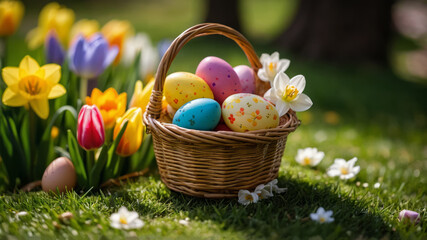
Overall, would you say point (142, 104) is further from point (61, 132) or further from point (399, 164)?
point (399, 164)

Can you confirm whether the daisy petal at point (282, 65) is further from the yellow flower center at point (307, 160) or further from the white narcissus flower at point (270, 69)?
the yellow flower center at point (307, 160)

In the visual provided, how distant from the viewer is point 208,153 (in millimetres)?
1606

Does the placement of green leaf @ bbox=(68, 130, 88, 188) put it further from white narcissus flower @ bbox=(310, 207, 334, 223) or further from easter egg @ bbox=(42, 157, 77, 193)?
white narcissus flower @ bbox=(310, 207, 334, 223)

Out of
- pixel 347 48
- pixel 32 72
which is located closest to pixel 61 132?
pixel 32 72

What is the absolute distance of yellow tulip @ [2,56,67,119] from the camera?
178 cm

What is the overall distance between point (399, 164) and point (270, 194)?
123 centimetres

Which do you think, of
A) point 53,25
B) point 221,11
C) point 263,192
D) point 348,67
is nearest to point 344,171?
point 263,192

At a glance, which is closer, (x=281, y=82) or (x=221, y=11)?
(x=281, y=82)

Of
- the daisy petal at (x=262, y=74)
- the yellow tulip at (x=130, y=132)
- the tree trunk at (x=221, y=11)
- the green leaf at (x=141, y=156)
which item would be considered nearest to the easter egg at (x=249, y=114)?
the daisy petal at (x=262, y=74)

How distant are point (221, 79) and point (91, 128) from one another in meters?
0.62

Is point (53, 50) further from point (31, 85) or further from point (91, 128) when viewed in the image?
point (91, 128)

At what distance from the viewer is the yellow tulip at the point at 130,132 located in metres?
1.80

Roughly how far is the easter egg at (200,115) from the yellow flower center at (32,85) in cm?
64

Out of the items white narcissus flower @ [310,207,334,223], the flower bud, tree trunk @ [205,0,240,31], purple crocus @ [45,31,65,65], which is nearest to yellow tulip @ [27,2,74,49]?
purple crocus @ [45,31,65,65]
